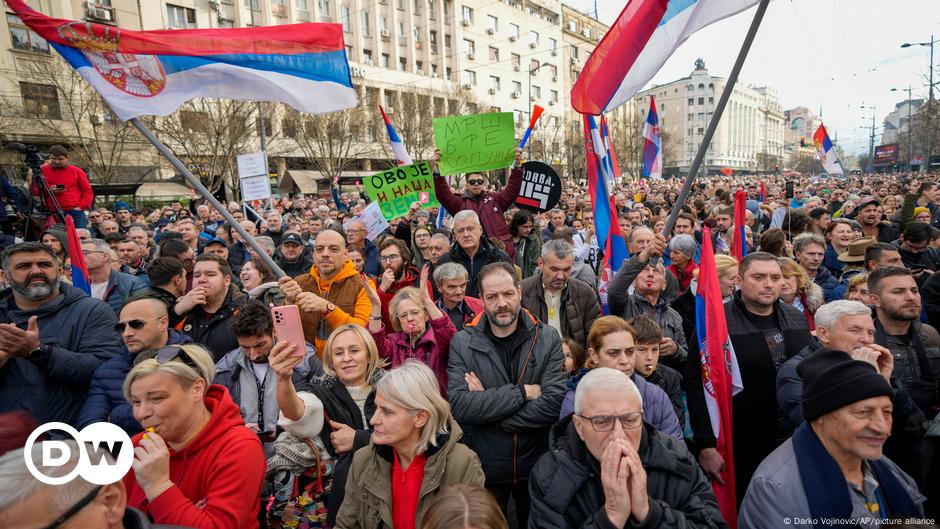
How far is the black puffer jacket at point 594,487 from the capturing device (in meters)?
2.13

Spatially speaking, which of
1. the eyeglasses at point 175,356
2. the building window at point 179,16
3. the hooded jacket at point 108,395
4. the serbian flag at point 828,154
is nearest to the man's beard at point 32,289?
the hooded jacket at point 108,395

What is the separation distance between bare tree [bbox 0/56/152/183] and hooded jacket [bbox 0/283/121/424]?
931 inches

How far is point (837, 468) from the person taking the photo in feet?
6.86

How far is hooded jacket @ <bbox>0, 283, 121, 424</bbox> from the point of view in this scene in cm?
303

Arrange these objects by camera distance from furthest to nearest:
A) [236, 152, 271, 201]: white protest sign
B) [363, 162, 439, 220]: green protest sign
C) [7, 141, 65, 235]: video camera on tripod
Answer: [236, 152, 271, 201]: white protest sign
[7, 141, 65, 235]: video camera on tripod
[363, 162, 439, 220]: green protest sign

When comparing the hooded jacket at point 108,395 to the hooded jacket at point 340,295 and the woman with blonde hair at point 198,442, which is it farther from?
the hooded jacket at point 340,295

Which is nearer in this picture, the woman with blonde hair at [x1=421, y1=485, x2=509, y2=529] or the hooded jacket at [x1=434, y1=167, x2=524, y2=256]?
the woman with blonde hair at [x1=421, y1=485, x2=509, y2=529]

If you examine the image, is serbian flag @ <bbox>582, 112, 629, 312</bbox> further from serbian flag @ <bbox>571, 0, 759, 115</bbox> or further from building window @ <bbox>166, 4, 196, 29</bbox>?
building window @ <bbox>166, 4, 196, 29</bbox>

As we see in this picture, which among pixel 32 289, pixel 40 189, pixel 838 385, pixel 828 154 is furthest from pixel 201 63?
pixel 828 154

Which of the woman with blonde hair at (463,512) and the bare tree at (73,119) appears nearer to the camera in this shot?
the woman with blonde hair at (463,512)

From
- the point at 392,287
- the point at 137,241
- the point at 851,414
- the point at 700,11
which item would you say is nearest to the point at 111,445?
the point at 851,414

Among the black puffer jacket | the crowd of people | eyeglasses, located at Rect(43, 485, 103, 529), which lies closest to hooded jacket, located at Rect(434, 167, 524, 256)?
the crowd of people

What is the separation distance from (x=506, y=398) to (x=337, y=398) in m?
0.99

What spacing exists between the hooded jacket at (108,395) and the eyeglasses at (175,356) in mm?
809
